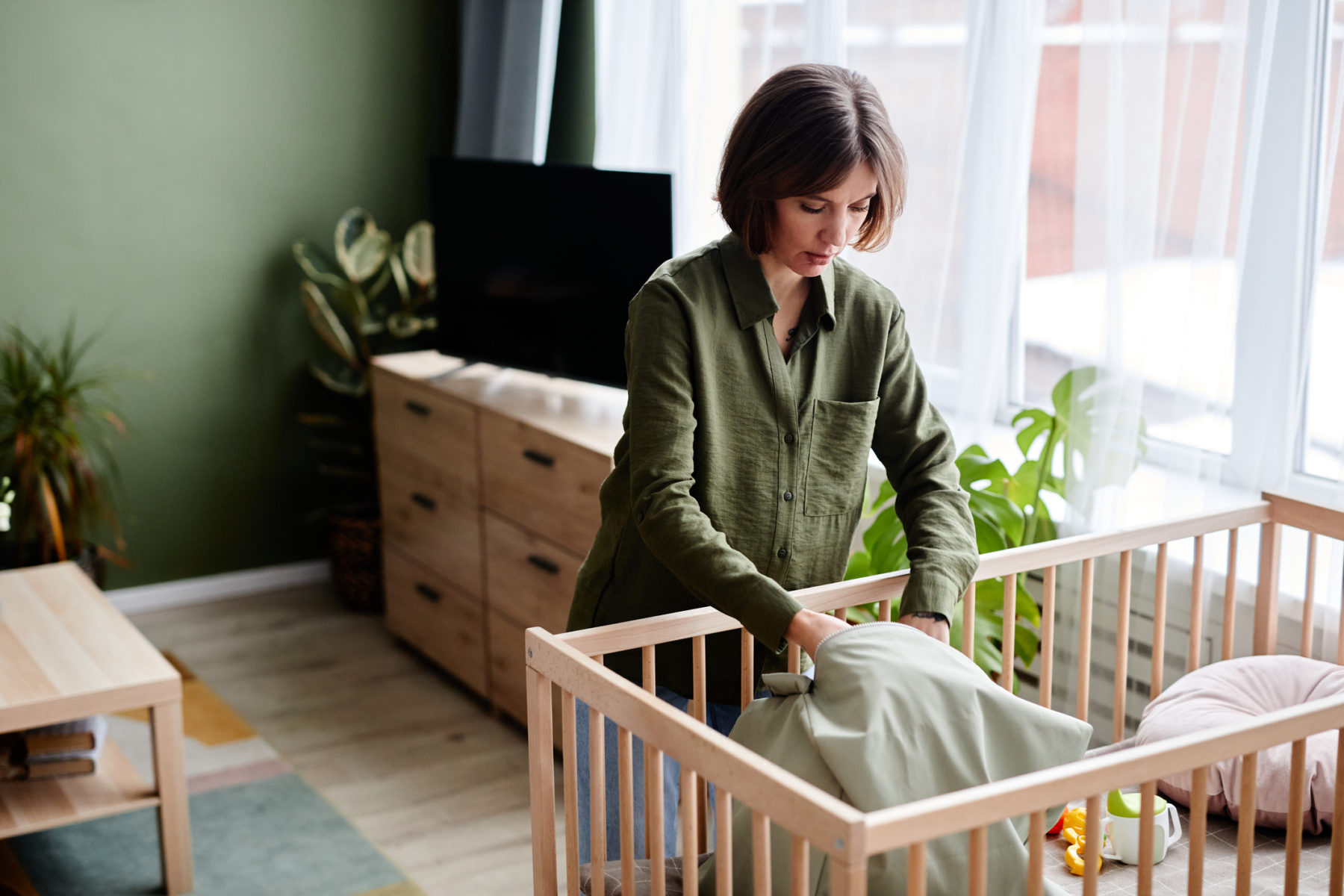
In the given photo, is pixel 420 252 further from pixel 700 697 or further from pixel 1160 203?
pixel 700 697

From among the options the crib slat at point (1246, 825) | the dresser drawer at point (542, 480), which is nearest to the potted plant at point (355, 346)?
the dresser drawer at point (542, 480)

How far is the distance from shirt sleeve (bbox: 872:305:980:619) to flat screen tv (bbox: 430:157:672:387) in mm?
1163

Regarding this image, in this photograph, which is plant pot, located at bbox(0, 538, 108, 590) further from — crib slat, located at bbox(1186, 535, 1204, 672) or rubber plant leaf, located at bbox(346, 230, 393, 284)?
crib slat, located at bbox(1186, 535, 1204, 672)

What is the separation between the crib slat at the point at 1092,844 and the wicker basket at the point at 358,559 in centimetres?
269

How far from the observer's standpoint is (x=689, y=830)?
47.1 inches

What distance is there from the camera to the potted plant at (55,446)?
3279 millimetres

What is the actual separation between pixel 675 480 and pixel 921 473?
1.15 feet

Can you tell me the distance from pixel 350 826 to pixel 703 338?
1.58 meters

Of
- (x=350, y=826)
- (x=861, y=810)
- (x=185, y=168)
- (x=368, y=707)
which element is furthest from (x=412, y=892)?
(x=185, y=168)

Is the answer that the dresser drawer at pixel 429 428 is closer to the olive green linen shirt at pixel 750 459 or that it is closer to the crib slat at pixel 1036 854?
the olive green linen shirt at pixel 750 459

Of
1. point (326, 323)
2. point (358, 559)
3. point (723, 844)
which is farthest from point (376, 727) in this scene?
point (723, 844)

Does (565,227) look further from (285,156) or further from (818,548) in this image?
(818,548)

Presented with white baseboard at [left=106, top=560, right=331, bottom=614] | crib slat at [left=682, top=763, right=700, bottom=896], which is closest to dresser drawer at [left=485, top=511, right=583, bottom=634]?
white baseboard at [left=106, top=560, right=331, bottom=614]

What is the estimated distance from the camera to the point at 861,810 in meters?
1.21
